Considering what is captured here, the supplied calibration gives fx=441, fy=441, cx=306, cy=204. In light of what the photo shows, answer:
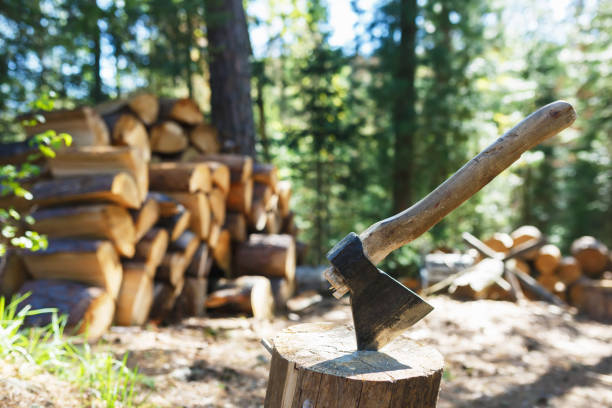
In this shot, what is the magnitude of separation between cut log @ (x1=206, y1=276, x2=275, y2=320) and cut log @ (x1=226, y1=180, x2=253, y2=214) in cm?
87

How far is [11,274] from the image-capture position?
3.29m

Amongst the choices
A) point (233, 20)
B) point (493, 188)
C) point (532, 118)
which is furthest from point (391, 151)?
point (532, 118)

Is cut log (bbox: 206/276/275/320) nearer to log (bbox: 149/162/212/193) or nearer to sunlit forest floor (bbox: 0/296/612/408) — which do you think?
sunlit forest floor (bbox: 0/296/612/408)

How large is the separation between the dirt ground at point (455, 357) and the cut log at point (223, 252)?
2.75 feet

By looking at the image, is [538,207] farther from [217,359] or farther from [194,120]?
[217,359]

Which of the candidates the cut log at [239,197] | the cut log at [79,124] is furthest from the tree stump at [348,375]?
the cut log at [239,197]

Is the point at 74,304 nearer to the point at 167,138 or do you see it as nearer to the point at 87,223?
the point at 87,223

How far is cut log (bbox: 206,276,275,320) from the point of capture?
13.3ft

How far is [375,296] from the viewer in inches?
66.7

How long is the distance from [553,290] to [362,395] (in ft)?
20.5

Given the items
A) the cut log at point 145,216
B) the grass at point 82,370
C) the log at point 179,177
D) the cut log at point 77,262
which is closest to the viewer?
the grass at point 82,370

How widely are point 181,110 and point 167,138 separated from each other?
0.39 metres

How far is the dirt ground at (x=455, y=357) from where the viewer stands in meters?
2.68

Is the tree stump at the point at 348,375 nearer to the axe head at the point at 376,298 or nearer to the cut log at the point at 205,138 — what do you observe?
the axe head at the point at 376,298
